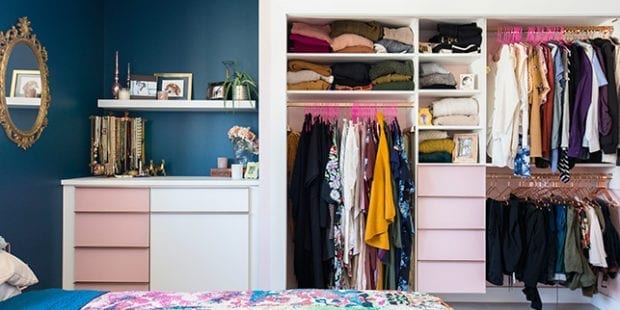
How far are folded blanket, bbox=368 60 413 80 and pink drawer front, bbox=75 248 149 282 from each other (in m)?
1.95

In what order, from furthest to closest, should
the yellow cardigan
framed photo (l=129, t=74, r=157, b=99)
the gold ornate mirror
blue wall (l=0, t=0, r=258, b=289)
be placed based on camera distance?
framed photo (l=129, t=74, r=157, b=99)
blue wall (l=0, t=0, r=258, b=289)
the yellow cardigan
the gold ornate mirror

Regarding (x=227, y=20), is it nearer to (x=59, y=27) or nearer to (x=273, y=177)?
(x=59, y=27)

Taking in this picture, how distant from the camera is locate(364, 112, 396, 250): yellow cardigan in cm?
268

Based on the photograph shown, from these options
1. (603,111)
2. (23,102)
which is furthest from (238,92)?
(603,111)

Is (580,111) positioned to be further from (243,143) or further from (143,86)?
(143,86)

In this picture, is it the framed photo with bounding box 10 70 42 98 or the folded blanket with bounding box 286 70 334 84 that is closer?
the framed photo with bounding box 10 70 42 98

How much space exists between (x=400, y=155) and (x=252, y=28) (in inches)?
63.0

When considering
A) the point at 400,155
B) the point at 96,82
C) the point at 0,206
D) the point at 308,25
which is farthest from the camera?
the point at 96,82

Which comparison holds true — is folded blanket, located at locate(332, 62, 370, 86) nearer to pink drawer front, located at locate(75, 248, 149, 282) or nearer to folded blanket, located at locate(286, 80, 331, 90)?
folded blanket, located at locate(286, 80, 331, 90)

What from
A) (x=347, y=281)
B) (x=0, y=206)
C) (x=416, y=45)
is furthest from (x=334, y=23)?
(x=0, y=206)

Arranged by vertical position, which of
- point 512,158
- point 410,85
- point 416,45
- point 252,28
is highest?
point 252,28

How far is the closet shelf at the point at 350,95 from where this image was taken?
2.91 metres

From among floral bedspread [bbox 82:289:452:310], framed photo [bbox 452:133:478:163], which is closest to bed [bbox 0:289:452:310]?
floral bedspread [bbox 82:289:452:310]

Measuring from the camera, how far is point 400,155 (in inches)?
108
